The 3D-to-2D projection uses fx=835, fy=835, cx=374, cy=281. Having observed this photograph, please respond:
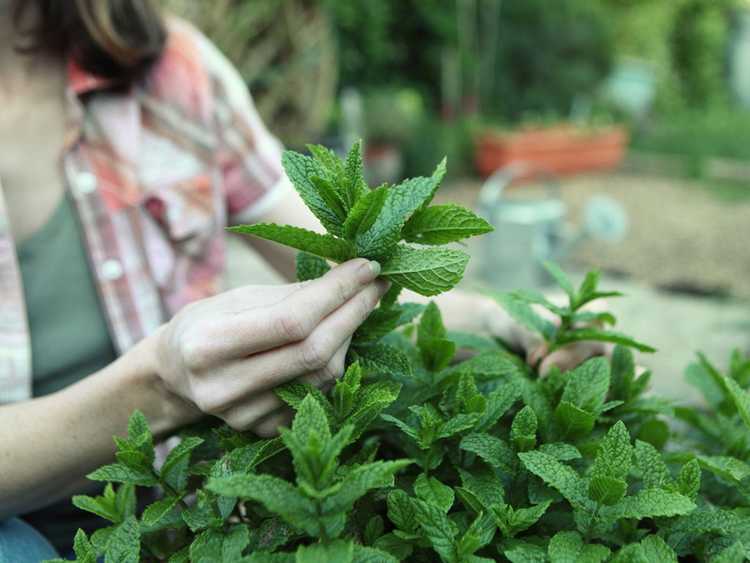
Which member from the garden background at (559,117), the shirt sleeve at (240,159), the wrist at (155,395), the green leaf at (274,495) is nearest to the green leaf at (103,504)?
the wrist at (155,395)

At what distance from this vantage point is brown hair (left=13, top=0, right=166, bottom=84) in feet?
5.05

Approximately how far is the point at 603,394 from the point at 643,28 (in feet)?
36.8

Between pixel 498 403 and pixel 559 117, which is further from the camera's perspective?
pixel 559 117

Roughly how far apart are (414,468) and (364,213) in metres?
0.26

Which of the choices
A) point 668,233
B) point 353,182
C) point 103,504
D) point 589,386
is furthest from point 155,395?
point 668,233

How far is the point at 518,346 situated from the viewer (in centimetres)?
106

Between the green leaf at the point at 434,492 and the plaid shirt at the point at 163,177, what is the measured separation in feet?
2.83

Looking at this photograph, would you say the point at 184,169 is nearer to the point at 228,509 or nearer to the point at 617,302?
the point at 228,509

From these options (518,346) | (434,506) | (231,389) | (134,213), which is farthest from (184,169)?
(434,506)

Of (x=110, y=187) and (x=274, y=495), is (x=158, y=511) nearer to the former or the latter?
(x=274, y=495)

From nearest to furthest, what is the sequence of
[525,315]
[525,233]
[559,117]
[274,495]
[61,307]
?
[274,495] < [525,315] < [61,307] < [525,233] < [559,117]

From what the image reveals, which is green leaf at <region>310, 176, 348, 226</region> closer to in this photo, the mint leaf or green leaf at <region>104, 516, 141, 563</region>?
the mint leaf

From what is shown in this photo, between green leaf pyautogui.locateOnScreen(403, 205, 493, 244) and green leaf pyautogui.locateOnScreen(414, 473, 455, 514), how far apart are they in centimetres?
21

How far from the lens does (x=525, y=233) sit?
13.0ft
